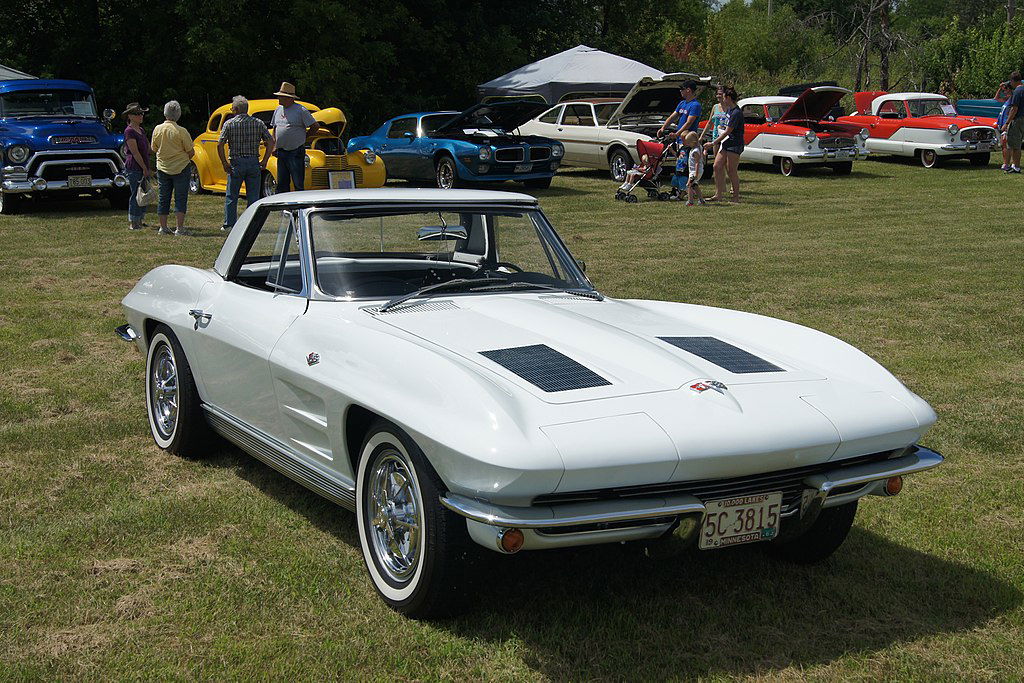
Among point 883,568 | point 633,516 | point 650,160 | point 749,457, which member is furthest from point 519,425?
point 650,160

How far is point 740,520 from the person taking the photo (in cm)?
354

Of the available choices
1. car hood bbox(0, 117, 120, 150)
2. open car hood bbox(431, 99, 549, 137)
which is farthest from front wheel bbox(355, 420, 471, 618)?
open car hood bbox(431, 99, 549, 137)

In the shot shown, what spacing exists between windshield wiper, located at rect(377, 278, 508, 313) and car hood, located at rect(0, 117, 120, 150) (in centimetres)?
1313

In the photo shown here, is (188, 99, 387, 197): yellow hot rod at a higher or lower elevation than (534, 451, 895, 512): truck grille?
higher

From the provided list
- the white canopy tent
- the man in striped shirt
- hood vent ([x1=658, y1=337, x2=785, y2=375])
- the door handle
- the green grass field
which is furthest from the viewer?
the white canopy tent

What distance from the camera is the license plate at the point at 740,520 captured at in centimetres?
349

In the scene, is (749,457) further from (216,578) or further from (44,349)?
(44,349)

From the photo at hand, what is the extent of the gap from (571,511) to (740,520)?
1.96 ft

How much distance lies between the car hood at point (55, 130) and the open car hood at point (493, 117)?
18.4 feet

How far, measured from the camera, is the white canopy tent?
26359 millimetres

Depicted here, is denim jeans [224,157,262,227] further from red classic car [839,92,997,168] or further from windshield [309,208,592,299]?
red classic car [839,92,997,168]

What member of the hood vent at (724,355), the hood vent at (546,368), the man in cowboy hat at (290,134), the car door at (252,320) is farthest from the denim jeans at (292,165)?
the hood vent at (546,368)

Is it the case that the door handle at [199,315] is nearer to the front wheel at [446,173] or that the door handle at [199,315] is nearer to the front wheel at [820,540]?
the front wheel at [820,540]

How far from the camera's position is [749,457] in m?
3.45
